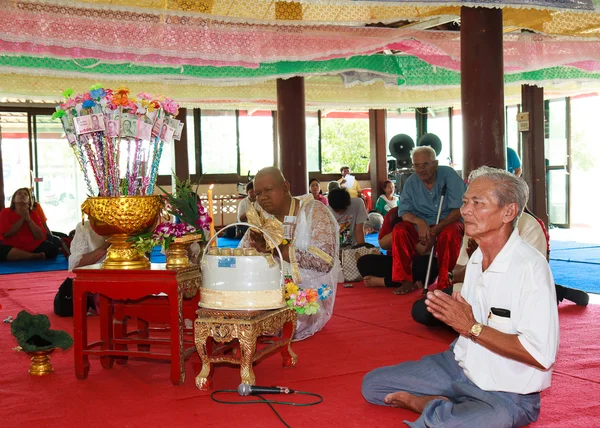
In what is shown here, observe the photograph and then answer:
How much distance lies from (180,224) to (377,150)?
11.9m

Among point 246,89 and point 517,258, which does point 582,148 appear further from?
point 517,258

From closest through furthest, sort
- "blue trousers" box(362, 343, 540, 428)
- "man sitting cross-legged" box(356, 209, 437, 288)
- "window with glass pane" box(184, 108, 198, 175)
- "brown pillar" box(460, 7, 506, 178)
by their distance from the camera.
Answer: "blue trousers" box(362, 343, 540, 428) → "brown pillar" box(460, 7, 506, 178) → "man sitting cross-legged" box(356, 209, 437, 288) → "window with glass pane" box(184, 108, 198, 175)

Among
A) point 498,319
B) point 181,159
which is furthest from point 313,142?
point 498,319

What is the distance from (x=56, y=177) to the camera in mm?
13469

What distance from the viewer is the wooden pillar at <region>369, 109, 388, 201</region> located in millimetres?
15031

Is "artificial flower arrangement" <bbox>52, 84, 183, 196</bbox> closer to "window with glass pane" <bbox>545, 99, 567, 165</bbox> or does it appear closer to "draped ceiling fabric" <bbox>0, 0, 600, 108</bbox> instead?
"draped ceiling fabric" <bbox>0, 0, 600, 108</bbox>

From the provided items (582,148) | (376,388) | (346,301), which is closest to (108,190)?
(376,388)

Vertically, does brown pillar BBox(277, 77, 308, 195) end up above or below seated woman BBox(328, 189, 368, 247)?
above

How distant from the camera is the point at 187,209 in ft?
11.4

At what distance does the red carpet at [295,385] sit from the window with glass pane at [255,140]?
10.5 meters

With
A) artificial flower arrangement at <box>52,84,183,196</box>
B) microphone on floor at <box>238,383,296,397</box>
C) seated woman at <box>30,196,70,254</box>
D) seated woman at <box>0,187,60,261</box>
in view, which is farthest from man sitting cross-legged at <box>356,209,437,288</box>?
seated woman at <box>0,187,60,261</box>

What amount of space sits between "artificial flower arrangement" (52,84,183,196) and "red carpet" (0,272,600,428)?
0.91 meters

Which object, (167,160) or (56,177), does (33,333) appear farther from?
(167,160)

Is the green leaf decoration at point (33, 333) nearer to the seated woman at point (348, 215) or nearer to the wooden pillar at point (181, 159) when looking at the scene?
the seated woman at point (348, 215)
